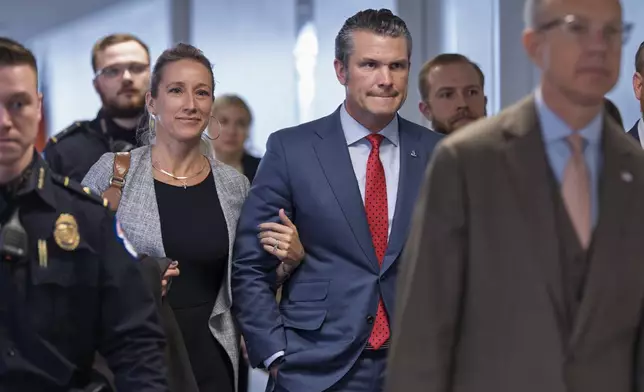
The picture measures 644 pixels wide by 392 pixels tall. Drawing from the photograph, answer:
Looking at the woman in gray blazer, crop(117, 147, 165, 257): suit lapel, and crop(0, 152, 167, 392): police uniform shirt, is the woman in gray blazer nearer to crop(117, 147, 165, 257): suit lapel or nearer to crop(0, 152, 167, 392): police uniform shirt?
crop(117, 147, 165, 257): suit lapel

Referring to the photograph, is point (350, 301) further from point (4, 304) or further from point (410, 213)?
point (4, 304)

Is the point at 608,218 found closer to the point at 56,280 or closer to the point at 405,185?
the point at 56,280

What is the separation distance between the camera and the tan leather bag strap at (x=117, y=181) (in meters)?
3.43

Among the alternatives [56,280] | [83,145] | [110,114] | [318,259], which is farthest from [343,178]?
[110,114]

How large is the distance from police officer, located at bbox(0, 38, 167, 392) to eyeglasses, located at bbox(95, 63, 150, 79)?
221 centimetres

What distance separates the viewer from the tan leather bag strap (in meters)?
3.43

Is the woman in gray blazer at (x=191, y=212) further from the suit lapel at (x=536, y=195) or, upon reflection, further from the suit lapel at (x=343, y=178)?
the suit lapel at (x=536, y=195)

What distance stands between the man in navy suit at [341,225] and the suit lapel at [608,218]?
1183mm

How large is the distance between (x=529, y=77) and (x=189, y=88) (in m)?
2.74

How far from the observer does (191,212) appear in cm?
347

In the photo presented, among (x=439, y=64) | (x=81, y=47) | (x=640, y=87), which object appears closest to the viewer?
(x=640, y=87)

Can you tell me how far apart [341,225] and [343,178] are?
14cm

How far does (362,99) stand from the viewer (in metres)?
3.31

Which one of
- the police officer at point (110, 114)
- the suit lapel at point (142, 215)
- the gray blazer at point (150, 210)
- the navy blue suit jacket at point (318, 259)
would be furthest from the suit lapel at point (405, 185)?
the police officer at point (110, 114)
